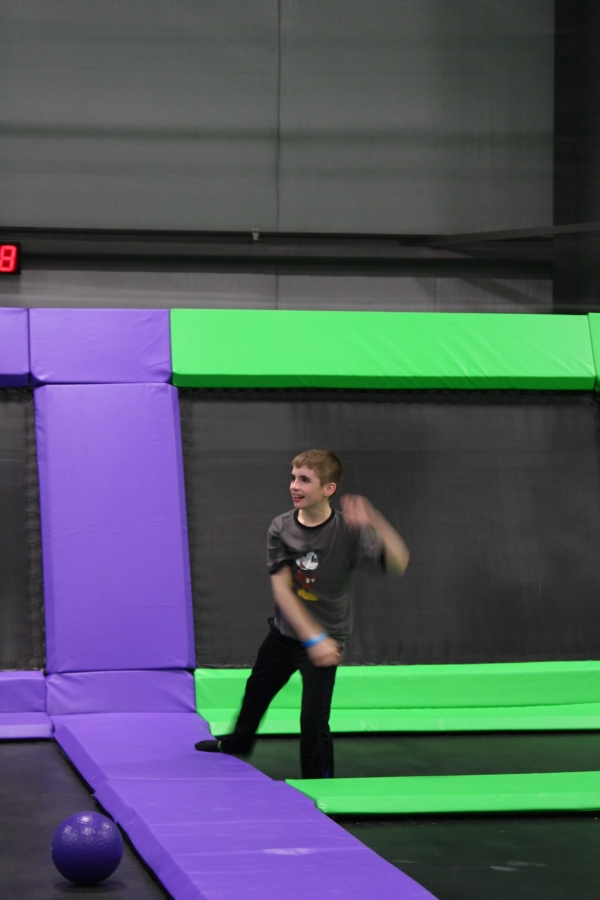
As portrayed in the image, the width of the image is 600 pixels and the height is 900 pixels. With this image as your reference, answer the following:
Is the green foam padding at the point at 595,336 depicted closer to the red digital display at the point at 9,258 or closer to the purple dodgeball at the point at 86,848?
the red digital display at the point at 9,258

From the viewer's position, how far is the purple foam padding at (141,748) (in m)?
3.82

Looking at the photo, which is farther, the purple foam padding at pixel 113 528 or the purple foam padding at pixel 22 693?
the purple foam padding at pixel 113 528

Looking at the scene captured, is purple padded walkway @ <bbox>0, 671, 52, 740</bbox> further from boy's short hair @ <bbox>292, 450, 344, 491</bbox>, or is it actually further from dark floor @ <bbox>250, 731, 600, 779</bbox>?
boy's short hair @ <bbox>292, 450, 344, 491</bbox>

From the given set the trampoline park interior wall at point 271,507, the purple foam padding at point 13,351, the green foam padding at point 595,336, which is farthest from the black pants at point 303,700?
A: the green foam padding at point 595,336

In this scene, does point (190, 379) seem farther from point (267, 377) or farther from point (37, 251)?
point (37, 251)

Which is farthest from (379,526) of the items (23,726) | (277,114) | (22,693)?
(277,114)

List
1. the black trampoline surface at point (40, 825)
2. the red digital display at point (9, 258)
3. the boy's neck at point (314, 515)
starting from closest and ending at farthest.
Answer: the black trampoline surface at point (40, 825) < the boy's neck at point (314, 515) < the red digital display at point (9, 258)

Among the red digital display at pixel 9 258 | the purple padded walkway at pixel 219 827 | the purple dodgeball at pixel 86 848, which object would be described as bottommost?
the purple padded walkway at pixel 219 827

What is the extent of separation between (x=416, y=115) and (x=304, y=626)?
5109 millimetres

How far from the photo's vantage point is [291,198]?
7.71m

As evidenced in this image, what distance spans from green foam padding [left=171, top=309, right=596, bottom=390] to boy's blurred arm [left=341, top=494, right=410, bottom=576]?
6.31 feet

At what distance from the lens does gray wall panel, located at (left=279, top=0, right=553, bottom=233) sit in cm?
774

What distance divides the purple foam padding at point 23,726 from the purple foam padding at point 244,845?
112cm

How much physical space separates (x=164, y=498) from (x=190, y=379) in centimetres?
60
